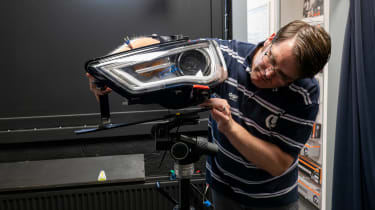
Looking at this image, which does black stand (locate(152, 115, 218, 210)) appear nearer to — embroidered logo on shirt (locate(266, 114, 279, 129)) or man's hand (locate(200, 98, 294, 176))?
man's hand (locate(200, 98, 294, 176))

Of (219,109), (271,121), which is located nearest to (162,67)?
(219,109)

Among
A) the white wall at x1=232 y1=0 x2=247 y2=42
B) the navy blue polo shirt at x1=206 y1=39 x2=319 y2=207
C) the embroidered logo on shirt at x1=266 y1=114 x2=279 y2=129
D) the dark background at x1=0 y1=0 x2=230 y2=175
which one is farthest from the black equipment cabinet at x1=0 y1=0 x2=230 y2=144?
the embroidered logo on shirt at x1=266 y1=114 x2=279 y2=129

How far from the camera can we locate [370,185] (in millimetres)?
1361

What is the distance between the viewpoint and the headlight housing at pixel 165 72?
0.55 meters

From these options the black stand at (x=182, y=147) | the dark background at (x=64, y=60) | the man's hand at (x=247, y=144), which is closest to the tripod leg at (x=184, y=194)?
the black stand at (x=182, y=147)

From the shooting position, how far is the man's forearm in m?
0.66

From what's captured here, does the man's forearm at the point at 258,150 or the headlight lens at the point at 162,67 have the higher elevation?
the headlight lens at the point at 162,67

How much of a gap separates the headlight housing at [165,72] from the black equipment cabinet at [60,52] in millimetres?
688

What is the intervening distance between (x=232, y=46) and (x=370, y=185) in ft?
3.84

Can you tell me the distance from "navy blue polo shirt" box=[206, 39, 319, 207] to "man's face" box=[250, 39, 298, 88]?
46 mm

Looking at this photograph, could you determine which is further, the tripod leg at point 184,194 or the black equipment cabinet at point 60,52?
the black equipment cabinet at point 60,52

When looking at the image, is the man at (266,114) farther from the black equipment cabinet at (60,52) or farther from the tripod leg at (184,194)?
the black equipment cabinet at (60,52)

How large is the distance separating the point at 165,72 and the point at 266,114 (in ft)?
1.14

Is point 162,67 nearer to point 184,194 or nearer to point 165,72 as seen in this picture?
point 165,72
